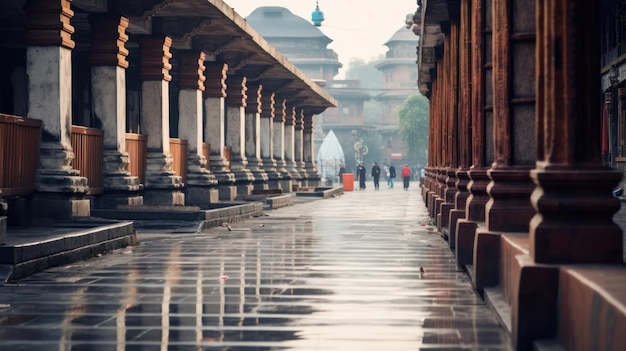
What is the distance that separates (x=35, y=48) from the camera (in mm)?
14133

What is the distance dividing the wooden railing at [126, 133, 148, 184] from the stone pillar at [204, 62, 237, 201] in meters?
5.67

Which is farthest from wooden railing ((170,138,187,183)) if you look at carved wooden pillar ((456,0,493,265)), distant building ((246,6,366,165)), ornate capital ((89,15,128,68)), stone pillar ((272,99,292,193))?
distant building ((246,6,366,165))

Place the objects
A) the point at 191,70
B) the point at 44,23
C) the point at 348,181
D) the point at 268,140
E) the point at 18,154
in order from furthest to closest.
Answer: the point at 348,181
the point at 268,140
the point at 191,70
the point at 44,23
the point at 18,154

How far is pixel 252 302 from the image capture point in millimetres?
7719

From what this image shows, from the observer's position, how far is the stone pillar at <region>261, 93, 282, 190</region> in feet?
119

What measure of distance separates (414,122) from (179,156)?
262 feet

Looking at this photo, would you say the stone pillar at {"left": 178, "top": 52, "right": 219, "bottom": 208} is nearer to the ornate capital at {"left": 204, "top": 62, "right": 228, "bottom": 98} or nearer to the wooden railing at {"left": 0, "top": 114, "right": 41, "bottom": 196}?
the ornate capital at {"left": 204, "top": 62, "right": 228, "bottom": 98}

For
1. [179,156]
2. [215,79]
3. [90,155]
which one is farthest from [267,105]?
[90,155]

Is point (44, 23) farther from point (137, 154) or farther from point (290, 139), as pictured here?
point (290, 139)

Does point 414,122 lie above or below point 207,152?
above

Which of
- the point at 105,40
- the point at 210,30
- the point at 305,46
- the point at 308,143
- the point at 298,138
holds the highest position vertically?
the point at 305,46

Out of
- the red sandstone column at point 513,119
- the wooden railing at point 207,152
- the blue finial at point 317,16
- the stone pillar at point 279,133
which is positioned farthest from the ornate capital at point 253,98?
the blue finial at point 317,16

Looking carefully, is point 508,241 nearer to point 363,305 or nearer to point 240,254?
point 363,305

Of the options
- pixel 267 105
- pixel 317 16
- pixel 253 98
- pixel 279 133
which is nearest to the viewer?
pixel 253 98
